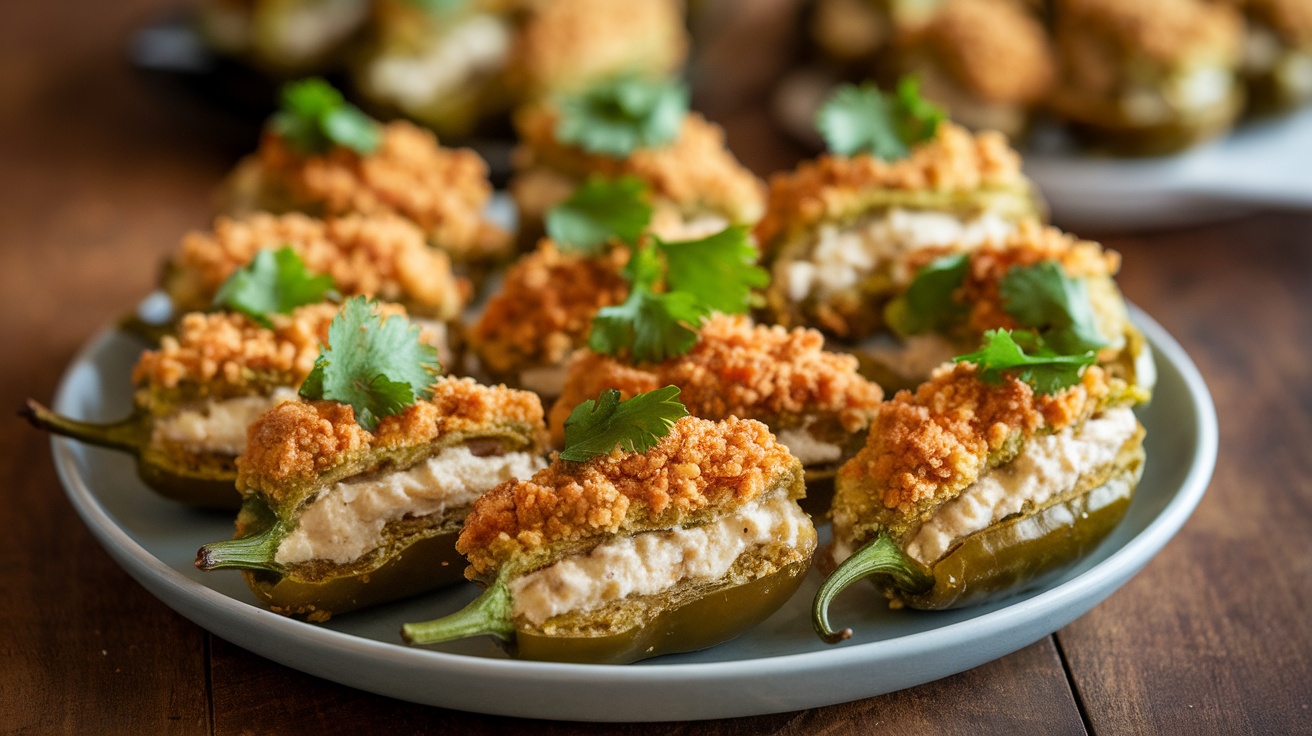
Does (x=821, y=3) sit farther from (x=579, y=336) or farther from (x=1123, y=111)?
(x=579, y=336)

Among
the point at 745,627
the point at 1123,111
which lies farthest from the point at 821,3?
the point at 745,627

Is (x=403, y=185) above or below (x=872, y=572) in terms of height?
above

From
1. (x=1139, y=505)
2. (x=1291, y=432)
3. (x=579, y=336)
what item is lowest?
(x=1291, y=432)

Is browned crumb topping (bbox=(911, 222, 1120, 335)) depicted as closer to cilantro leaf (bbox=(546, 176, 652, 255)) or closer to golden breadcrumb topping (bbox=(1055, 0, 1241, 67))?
cilantro leaf (bbox=(546, 176, 652, 255))

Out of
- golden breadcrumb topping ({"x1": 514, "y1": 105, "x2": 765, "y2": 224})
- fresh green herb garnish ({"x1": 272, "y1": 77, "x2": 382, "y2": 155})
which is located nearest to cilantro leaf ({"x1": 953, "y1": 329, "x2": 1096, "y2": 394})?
golden breadcrumb topping ({"x1": 514, "y1": 105, "x2": 765, "y2": 224})

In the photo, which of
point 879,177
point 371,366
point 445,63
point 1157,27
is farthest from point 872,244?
point 445,63

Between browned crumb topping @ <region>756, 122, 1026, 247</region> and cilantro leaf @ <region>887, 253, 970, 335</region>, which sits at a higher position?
browned crumb topping @ <region>756, 122, 1026, 247</region>

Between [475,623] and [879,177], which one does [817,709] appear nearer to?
[475,623]
